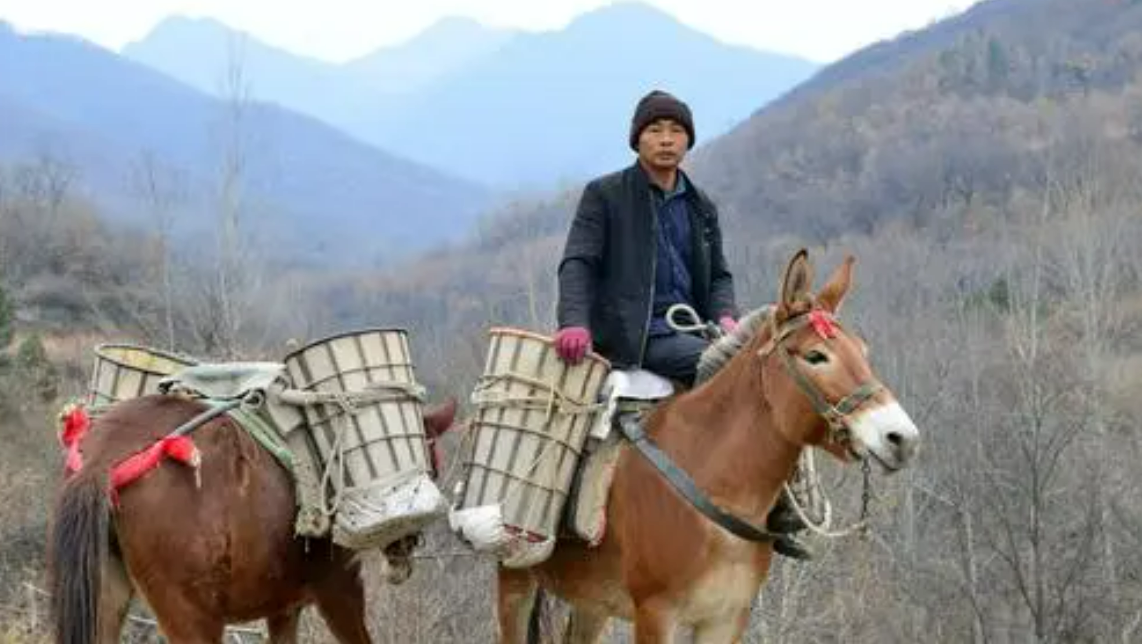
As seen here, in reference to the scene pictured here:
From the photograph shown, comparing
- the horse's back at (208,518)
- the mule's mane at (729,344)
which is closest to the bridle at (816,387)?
the mule's mane at (729,344)

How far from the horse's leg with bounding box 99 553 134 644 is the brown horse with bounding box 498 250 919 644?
1.69 metres

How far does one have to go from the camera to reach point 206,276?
74.6 ft

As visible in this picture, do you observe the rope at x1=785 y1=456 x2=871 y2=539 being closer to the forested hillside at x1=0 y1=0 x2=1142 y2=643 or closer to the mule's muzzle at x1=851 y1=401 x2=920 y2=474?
the mule's muzzle at x1=851 y1=401 x2=920 y2=474

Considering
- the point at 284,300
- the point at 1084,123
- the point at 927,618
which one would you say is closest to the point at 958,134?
the point at 1084,123

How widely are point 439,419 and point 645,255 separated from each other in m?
1.20

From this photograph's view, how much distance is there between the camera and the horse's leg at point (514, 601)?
5652 mm

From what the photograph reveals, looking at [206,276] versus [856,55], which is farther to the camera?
[856,55]

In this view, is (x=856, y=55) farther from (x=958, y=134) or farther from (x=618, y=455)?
(x=618, y=455)

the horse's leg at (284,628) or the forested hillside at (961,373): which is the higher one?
the horse's leg at (284,628)

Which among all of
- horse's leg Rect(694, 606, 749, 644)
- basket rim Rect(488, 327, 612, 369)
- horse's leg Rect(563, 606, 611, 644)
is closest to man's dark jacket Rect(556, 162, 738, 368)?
basket rim Rect(488, 327, 612, 369)

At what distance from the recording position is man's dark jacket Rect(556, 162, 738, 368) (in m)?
5.17

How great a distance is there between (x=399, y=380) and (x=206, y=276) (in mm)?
18621

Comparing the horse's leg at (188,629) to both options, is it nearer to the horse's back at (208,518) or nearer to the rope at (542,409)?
the horse's back at (208,518)

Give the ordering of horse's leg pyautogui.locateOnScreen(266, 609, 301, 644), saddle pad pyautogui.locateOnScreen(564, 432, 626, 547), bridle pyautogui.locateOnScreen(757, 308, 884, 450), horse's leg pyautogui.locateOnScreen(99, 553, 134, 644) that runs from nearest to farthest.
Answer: bridle pyautogui.locateOnScreen(757, 308, 884, 450), horse's leg pyautogui.locateOnScreen(99, 553, 134, 644), saddle pad pyautogui.locateOnScreen(564, 432, 626, 547), horse's leg pyautogui.locateOnScreen(266, 609, 301, 644)
